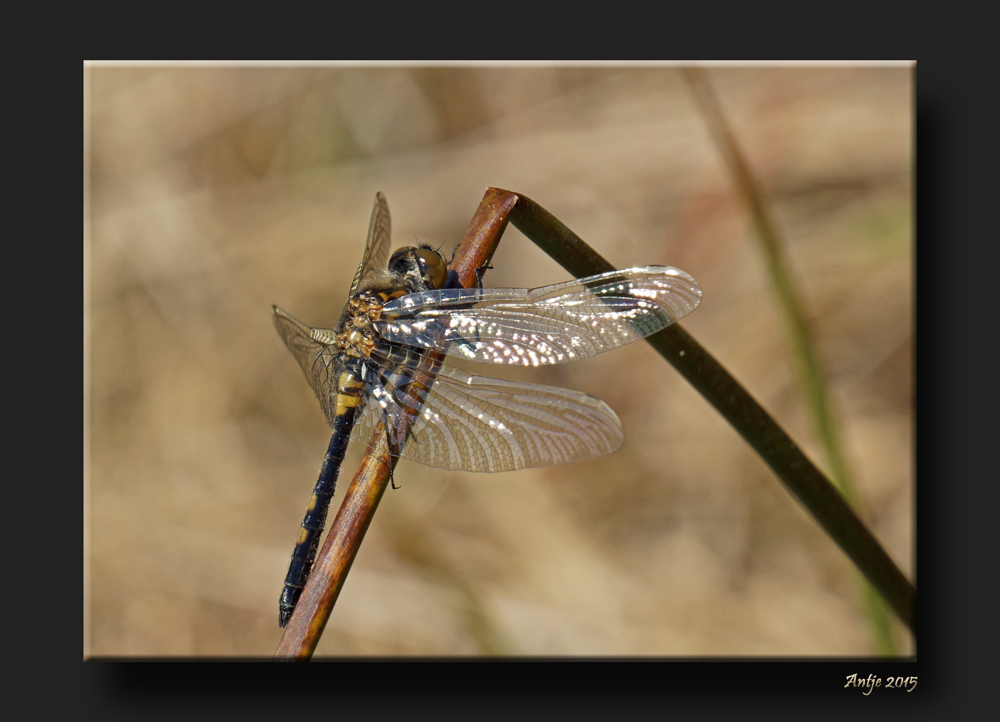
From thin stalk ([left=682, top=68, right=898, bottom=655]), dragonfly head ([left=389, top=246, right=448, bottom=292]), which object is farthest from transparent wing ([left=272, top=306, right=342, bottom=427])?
thin stalk ([left=682, top=68, right=898, bottom=655])

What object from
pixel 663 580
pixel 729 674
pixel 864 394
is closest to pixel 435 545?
pixel 663 580

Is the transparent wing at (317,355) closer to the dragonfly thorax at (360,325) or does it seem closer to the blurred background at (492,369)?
the dragonfly thorax at (360,325)

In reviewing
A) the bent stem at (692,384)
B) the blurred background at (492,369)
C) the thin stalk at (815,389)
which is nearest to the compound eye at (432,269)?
the bent stem at (692,384)

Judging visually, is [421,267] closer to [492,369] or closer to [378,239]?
[378,239]

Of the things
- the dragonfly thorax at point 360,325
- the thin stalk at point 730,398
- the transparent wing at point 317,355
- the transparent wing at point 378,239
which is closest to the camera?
the thin stalk at point 730,398

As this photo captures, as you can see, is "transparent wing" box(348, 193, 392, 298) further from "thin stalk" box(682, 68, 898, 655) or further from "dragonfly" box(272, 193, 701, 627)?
"thin stalk" box(682, 68, 898, 655)

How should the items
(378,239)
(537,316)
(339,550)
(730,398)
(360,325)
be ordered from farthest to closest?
(378,239), (360,325), (537,316), (730,398), (339,550)

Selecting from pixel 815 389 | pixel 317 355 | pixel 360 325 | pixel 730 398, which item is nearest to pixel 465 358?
pixel 360 325
